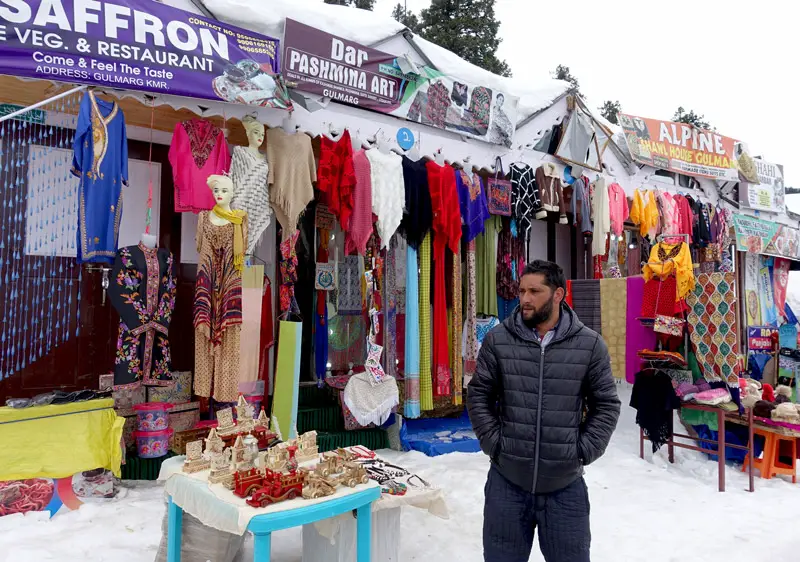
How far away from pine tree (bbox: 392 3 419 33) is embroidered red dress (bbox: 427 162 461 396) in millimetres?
12884

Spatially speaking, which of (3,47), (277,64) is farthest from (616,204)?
(3,47)

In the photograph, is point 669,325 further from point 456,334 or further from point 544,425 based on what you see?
point 544,425

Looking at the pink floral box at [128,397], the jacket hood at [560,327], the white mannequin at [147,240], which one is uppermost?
the white mannequin at [147,240]

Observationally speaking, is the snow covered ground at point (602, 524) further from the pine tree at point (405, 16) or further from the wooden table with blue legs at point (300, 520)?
the pine tree at point (405, 16)

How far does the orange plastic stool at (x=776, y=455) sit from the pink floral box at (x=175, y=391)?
499 centimetres

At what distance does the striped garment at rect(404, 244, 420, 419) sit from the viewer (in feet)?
18.5

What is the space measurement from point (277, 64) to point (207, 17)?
2.00 feet

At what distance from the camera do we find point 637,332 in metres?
5.69

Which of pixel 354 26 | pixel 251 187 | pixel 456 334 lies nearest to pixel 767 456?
pixel 456 334

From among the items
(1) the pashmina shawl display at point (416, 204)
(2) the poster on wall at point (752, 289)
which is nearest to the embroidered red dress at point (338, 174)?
(1) the pashmina shawl display at point (416, 204)

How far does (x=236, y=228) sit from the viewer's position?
4.45 m

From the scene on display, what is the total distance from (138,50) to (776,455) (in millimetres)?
6158

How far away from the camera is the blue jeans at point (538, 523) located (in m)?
2.29

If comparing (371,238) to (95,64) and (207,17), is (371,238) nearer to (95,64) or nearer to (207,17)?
(207,17)
